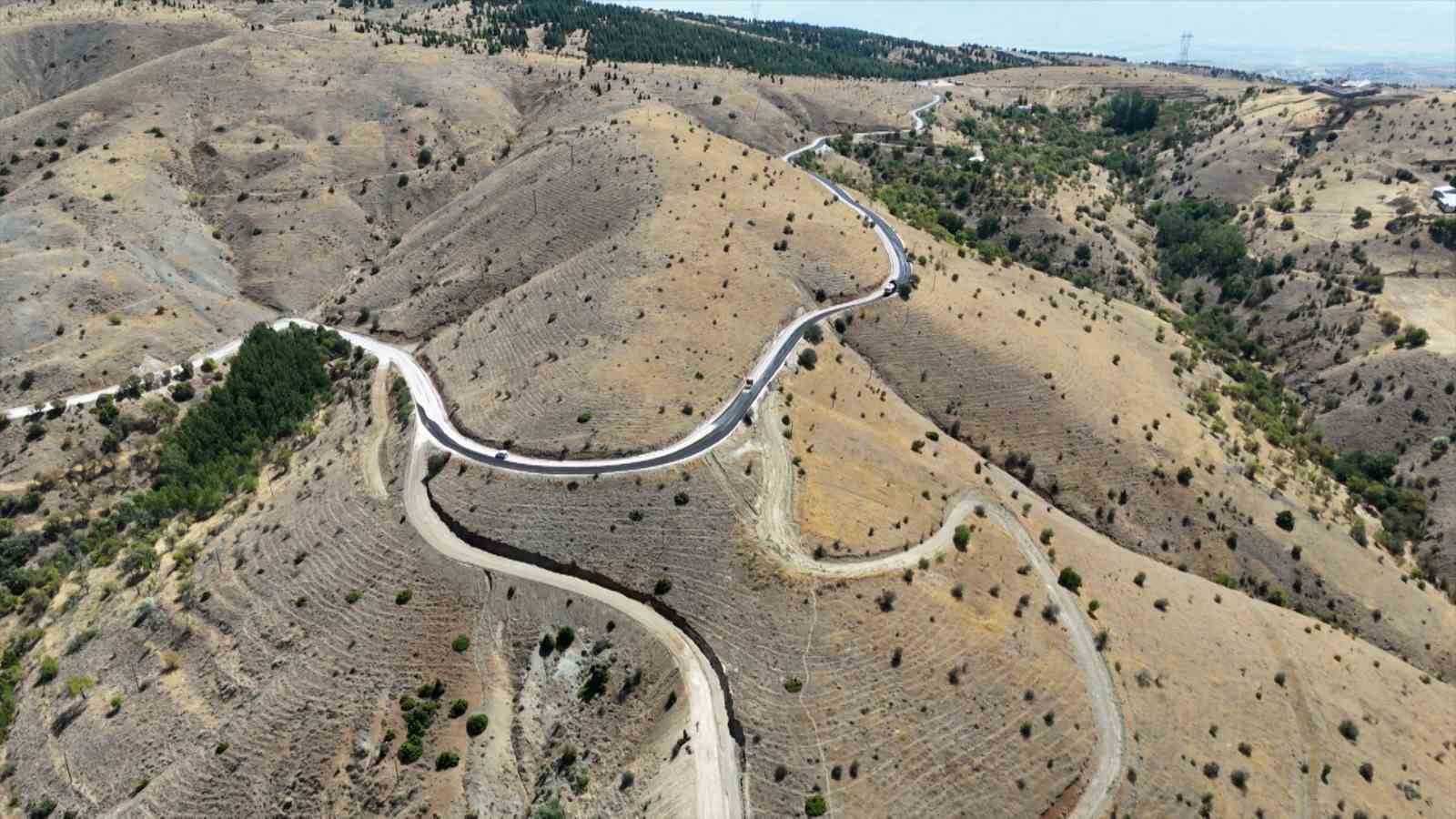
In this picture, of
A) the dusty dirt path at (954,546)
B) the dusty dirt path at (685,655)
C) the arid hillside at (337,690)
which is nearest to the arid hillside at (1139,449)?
the dusty dirt path at (954,546)

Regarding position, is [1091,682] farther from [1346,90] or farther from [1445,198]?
[1346,90]

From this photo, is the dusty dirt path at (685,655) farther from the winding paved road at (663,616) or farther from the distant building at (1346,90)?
the distant building at (1346,90)

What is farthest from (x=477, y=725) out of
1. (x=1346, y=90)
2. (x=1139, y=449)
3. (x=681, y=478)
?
(x=1346, y=90)

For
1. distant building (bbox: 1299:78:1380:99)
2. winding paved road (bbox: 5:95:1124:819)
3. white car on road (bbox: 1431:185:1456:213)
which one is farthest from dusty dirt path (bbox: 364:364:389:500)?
distant building (bbox: 1299:78:1380:99)

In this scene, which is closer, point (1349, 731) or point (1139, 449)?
point (1349, 731)

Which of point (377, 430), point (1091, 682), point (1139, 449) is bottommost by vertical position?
Result: point (1091, 682)

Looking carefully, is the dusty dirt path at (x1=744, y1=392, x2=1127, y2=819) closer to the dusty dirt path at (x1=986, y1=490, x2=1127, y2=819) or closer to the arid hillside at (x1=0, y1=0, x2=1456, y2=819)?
the dusty dirt path at (x1=986, y1=490, x2=1127, y2=819)
